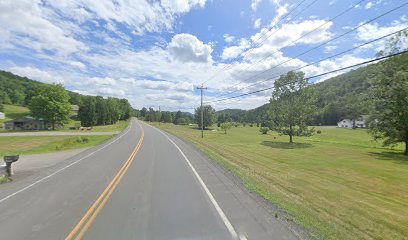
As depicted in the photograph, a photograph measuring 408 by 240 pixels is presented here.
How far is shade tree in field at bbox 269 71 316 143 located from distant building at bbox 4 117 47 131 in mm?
71959

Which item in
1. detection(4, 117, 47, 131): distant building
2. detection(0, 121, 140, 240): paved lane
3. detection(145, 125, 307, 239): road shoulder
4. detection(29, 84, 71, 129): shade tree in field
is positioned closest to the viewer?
detection(145, 125, 307, 239): road shoulder

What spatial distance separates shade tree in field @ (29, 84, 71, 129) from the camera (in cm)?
7825

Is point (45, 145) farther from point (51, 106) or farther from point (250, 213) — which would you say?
point (51, 106)

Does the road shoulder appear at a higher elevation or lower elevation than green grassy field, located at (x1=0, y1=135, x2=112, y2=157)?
higher

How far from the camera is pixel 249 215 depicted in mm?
8117

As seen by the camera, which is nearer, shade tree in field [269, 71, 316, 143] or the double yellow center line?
the double yellow center line

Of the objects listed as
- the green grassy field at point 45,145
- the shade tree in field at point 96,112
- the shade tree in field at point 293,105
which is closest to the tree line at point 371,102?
the shade tree in field at point 293,105

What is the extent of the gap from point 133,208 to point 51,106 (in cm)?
8059

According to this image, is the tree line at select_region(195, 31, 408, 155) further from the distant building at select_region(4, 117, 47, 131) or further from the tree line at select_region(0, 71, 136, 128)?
the distant building at select_region(4, 117, 47, 131)

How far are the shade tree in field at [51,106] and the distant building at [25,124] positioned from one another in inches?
184

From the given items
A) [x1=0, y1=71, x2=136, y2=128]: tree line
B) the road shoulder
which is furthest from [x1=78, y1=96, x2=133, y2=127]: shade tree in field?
the road shoulder

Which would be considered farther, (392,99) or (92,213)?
(392,99)

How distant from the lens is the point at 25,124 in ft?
275

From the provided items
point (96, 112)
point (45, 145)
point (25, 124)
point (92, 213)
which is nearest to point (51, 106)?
point (25, 124)
